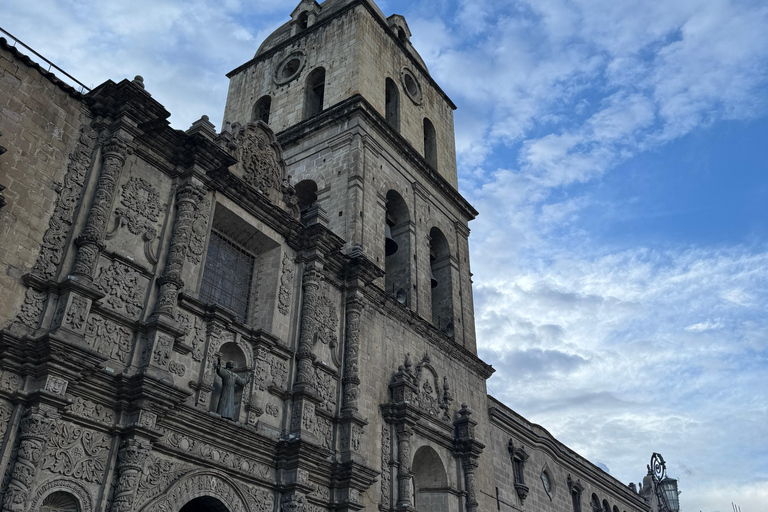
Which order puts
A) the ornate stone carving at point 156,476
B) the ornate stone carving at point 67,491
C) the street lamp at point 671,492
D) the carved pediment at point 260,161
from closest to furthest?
the ornate stone carving at point 67,491 → the ornate stone carving at point 156,476 → the carved pediment at point 260,161 → the street lamp at point 671,492

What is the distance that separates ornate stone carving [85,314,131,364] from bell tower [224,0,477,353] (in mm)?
7607

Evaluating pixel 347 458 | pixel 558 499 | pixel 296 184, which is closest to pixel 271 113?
pixel 296 184

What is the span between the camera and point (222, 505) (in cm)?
1220

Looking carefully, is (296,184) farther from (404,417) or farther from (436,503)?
(436,503)

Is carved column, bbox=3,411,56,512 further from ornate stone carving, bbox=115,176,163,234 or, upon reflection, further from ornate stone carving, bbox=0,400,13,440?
ornate stone carving, bbox=115,176,163,234

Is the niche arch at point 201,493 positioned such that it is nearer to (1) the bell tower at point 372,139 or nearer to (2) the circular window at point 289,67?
(1) the bell tower at point 372,139

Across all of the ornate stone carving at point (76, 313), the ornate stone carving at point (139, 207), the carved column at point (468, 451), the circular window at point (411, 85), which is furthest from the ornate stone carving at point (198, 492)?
the circular window at point (411, 85)

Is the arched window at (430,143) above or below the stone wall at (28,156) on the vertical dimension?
above

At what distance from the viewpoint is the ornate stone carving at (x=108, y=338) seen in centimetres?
1093

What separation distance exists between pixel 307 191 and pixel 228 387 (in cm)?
968

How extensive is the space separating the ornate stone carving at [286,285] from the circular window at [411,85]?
11400 mm

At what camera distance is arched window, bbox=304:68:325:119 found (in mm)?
23564

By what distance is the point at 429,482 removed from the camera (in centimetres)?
1812

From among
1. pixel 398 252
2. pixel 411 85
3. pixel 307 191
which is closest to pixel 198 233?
pixel 307 191
